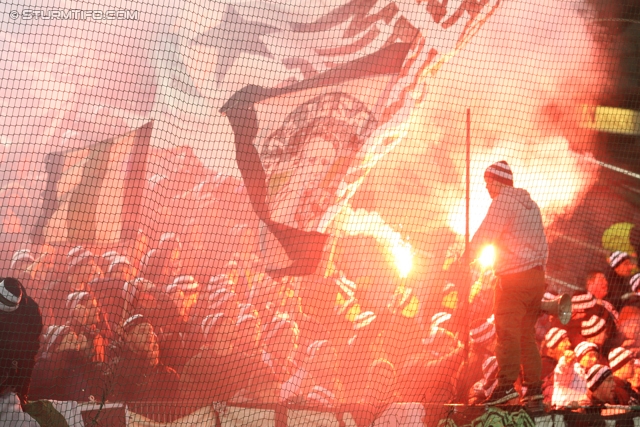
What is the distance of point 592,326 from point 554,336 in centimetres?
42

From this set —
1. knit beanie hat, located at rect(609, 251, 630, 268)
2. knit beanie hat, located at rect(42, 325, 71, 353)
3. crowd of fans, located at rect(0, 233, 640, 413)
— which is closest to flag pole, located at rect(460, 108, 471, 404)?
crowd of fans, located at rect(0, 233, 640, 413)

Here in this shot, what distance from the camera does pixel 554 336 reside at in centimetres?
584

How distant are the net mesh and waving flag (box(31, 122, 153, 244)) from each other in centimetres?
2

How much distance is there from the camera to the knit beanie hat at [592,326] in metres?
6.02

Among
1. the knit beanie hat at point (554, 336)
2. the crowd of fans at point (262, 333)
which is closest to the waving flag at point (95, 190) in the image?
the crowd of fans at point (262, 333)

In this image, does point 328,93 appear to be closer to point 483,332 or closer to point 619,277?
point 483,332

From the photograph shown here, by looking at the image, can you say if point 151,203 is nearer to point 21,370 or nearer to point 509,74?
point 21,370

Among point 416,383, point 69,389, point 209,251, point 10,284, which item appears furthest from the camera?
point 209,251

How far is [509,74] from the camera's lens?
24.9 ft

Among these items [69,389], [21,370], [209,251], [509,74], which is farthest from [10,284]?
[509,74]

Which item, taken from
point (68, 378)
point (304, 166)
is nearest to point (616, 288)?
point (304, 166)

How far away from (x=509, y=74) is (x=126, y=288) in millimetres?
4299

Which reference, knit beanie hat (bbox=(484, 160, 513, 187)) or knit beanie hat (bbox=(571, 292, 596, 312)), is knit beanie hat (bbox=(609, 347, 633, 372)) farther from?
knit beanie hat (bbox=(484, 160, 513, 187))

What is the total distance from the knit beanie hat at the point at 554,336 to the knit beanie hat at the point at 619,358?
38 cm
